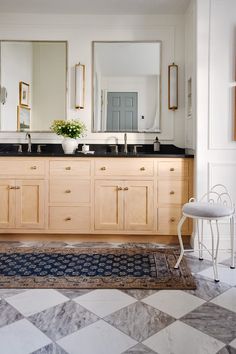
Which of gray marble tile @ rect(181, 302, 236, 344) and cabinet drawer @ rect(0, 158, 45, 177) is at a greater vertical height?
cabinet drawer @ rect(0, 158, 45, 177)

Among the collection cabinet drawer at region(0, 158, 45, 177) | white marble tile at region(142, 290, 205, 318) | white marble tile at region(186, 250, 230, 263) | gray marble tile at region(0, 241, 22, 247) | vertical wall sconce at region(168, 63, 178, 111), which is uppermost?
vertical wall sconce at region(168, 63, 178, 111)

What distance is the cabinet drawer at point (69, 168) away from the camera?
3.33 meters

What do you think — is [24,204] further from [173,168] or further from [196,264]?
[196,264]

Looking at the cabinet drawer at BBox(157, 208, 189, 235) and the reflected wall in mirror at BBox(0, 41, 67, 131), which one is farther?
the reflected wall in mirror at BBox(0, 41, 67, 131)

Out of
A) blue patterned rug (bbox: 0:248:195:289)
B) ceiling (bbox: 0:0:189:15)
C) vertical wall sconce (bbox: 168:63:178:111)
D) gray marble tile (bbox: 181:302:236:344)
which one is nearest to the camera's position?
gray marble tile (bbox: 181:302:236:344)

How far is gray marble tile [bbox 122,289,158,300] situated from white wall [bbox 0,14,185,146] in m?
1.98

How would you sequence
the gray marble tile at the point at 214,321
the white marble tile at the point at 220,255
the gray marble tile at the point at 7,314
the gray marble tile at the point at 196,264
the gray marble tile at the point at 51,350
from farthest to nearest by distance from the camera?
the white marble tile at the point at 220,255 → the gray marble tile at the point at 196,264 → the gray marble tile at the point at 7,314 → the gray marble tile at the point at 214,321 → the gray marble tile at the point at 51,350

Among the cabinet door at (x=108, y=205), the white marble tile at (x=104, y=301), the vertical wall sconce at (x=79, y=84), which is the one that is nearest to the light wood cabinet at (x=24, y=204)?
the cabinet door at (x=108, y=205)

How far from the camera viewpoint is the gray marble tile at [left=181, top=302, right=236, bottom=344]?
1.70 metres

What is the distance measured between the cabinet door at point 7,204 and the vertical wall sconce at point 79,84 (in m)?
1.14

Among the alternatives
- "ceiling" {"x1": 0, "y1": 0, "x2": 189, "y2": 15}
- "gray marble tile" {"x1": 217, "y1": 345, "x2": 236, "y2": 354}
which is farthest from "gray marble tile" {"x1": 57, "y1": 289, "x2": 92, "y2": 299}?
"ceiling" {"x1": 0, "y1": 0, "x2": 189, "y2": 15}

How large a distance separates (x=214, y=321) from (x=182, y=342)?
0.94 ft

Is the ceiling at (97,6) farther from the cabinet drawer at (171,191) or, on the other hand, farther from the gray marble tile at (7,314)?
the gray marble tile at (7,314)

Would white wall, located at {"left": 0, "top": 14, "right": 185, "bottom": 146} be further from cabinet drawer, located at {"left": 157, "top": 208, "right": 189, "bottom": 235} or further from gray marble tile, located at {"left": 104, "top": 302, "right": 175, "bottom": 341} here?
gray marble tile, located at {"left": 104, "top": 302, "right": 175, "bottom": 341}
